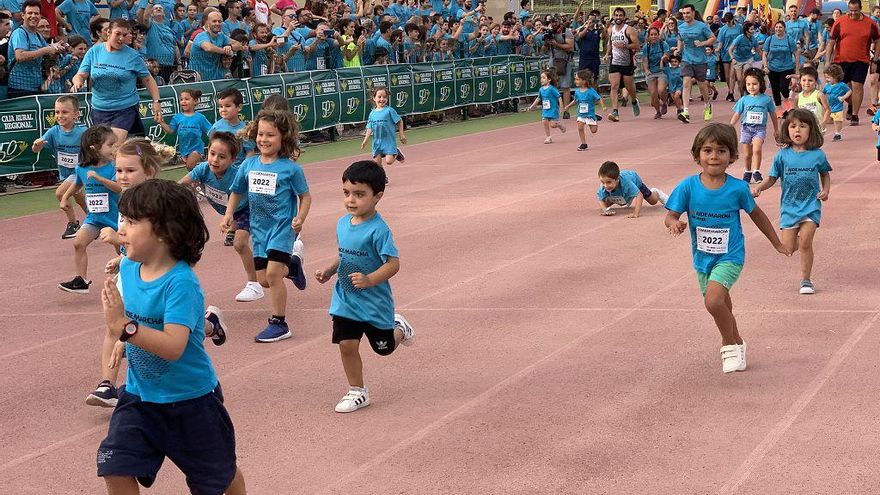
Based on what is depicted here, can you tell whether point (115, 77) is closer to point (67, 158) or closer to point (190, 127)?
point (67, 158)

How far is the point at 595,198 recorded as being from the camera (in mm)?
15844

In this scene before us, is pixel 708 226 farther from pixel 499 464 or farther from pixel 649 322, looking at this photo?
pixel 499 464

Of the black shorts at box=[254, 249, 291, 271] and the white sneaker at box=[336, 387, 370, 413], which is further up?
the black shorts at box=[254, 249, 291, 271]

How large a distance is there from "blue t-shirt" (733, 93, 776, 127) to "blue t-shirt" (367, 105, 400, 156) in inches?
194

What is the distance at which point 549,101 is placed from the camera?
902 inches

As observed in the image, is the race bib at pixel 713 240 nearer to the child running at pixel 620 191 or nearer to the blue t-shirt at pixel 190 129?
the child running at pixel 620 191

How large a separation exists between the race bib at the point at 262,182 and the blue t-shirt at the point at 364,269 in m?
1.96

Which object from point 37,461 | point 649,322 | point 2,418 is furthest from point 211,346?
point 649,322

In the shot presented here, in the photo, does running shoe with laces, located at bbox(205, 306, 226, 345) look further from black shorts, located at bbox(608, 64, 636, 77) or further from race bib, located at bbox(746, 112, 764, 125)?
black shorts, located at bbox(608, 64, 636, 77)

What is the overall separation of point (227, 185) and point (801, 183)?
15.7 ft

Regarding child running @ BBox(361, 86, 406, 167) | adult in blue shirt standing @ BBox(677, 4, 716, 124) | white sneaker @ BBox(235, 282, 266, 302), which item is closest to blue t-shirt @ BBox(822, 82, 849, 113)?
adult in blue shirt standing @ BBox(677, 4, 716, 124)

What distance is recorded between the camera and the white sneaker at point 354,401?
7.29m

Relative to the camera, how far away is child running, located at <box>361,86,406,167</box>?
1791cm

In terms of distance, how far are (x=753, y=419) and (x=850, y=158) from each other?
517 inches
